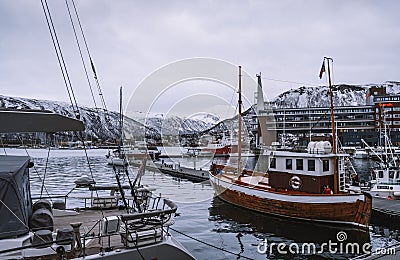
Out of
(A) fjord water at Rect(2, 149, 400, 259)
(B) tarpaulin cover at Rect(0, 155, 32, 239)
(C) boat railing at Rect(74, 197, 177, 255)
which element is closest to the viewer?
(B) tarpaulin cover at Rect(0, 155, 32, 239)

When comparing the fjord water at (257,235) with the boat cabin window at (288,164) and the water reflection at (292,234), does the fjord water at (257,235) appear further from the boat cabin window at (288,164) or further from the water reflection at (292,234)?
the boat cabin window at (288,164)

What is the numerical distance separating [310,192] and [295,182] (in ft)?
3.89

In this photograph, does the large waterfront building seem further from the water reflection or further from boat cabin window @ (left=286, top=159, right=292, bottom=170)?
the water reflection

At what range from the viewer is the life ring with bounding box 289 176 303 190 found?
70.5 ft

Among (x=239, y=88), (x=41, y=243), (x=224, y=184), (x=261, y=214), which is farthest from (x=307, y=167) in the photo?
(x=41, y=243)

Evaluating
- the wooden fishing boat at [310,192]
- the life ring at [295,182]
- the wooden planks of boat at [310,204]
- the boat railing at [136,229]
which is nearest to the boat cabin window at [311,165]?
the wooden fishing boat at [310,192]

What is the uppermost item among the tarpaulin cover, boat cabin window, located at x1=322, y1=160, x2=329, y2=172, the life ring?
the tarpaulin cover

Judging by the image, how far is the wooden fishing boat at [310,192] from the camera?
752 inches

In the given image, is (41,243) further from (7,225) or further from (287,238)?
(287,238)

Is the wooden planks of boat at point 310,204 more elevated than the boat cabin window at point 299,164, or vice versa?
the boat cabin window at point 299,164

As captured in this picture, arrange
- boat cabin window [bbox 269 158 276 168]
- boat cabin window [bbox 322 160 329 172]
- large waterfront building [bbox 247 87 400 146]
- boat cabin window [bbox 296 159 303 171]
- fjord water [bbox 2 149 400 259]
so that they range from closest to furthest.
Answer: fjord water [bbox 2 149 400 259], boat cabin window [bbox 322 160 329 172], boat cabin window [bbox 296 159 303 171], boat cabin window [bbox 269 158 276 168], large waterfront building [bbox 247 87 400 146]

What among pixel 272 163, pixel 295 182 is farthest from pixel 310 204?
pixel 272 163

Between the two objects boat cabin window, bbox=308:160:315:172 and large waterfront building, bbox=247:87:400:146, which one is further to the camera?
large waterfront building, bbox=247:87:400:146

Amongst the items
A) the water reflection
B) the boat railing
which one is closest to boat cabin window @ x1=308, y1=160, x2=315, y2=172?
the water reflection
